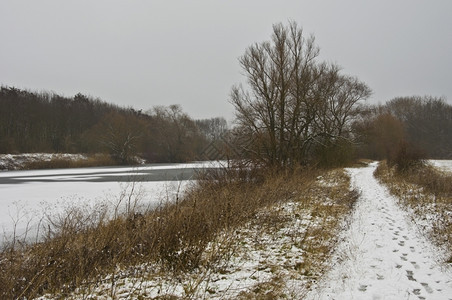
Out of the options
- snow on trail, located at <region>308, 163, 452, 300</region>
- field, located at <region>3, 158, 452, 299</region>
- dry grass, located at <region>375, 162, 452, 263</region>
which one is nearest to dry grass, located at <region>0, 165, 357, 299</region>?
field, located at <region>3, 158, 452, 299</region>

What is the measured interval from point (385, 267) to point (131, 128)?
54604 mm

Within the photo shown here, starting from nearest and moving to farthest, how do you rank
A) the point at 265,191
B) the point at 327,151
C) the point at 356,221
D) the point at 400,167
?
the point at 356,221 < the point at 265,191 < the point at 400,167 < the point at 327,151

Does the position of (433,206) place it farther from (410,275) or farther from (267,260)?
(267,260)

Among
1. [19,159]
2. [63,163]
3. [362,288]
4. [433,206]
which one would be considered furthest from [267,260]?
[19,159]

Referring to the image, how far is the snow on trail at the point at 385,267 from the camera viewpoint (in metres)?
3.66

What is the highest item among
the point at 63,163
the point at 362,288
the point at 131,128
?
the point at 131,128

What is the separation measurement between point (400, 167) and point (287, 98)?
328 inches

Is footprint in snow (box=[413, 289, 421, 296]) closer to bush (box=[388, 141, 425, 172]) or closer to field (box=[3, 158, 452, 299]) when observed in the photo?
field (box=[3, 158, 452, 299])

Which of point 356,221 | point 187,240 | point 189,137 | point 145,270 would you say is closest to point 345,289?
point 187,240

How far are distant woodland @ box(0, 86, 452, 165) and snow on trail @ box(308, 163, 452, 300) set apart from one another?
31064 millimetres

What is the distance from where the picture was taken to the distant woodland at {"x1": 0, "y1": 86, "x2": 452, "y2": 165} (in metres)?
45.2

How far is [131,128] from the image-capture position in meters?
54.3

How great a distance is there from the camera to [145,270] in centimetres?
407

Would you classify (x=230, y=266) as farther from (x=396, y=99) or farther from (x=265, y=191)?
(x=396, y=99)
